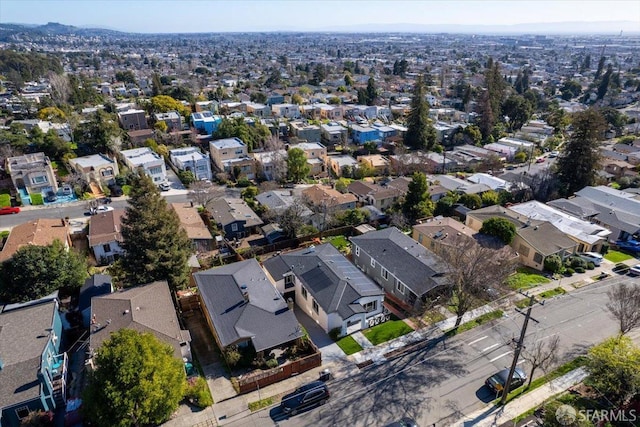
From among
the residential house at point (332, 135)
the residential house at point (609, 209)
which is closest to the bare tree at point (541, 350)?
the residential house at point (609, 209)

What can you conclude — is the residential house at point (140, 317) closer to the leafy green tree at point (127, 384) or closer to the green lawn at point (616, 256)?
the leafy green tree at point (127, 384)

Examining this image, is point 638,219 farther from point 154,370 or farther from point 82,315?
point 82,315

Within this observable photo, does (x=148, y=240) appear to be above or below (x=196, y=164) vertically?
above

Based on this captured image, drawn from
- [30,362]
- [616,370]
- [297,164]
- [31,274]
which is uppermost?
[616,370]

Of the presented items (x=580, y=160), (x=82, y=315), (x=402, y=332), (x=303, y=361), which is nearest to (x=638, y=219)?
(x=580, y=160)

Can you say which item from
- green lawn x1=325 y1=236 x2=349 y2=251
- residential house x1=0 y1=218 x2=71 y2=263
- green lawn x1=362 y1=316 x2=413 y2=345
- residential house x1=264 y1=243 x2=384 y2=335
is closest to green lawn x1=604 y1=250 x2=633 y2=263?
green lawn x1=362 y1=316 x2=413 y2=345

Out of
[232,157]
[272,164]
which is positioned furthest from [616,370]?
[232,157]

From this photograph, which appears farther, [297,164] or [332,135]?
[332,135]

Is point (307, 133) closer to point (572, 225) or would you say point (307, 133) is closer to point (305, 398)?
point (572, 225)
